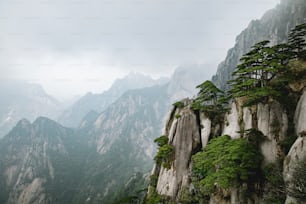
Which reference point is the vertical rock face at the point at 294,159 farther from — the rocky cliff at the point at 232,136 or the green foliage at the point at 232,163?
the green foliage at the point at 232,163

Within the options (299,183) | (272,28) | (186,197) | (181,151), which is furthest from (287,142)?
(272,28)

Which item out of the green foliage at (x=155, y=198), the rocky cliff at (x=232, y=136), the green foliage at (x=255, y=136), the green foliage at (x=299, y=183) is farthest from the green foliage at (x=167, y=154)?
the green foliage at (x=299, y=183)

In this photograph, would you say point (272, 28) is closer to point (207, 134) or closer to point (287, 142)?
point (207, 134)

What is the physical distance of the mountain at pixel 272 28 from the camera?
10201 cm

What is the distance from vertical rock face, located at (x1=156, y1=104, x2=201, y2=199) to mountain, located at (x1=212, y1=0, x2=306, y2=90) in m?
90.1

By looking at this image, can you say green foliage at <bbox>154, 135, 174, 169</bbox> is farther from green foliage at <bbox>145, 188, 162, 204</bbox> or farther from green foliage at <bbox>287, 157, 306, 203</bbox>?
green foliage at <bbox>287, 157, 306, 203</bbox>

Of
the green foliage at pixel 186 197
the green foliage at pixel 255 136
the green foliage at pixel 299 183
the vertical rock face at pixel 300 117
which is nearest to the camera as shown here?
the green foliage at pixel 299 183

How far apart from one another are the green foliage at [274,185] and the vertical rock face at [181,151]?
1212cm

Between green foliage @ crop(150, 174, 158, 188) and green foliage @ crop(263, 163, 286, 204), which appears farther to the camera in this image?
green foliage @ crop(150, 174, 158, 188)

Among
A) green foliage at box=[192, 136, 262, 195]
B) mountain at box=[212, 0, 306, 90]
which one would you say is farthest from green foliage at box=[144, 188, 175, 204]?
mountain at box=[212, 0, 306, 90]

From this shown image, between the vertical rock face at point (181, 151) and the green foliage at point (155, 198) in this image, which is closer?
the vertical rock face at point (181, 151)

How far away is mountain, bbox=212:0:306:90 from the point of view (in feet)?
335

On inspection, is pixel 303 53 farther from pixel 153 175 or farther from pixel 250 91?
pixel 153 175

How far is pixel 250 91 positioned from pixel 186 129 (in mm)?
12732
